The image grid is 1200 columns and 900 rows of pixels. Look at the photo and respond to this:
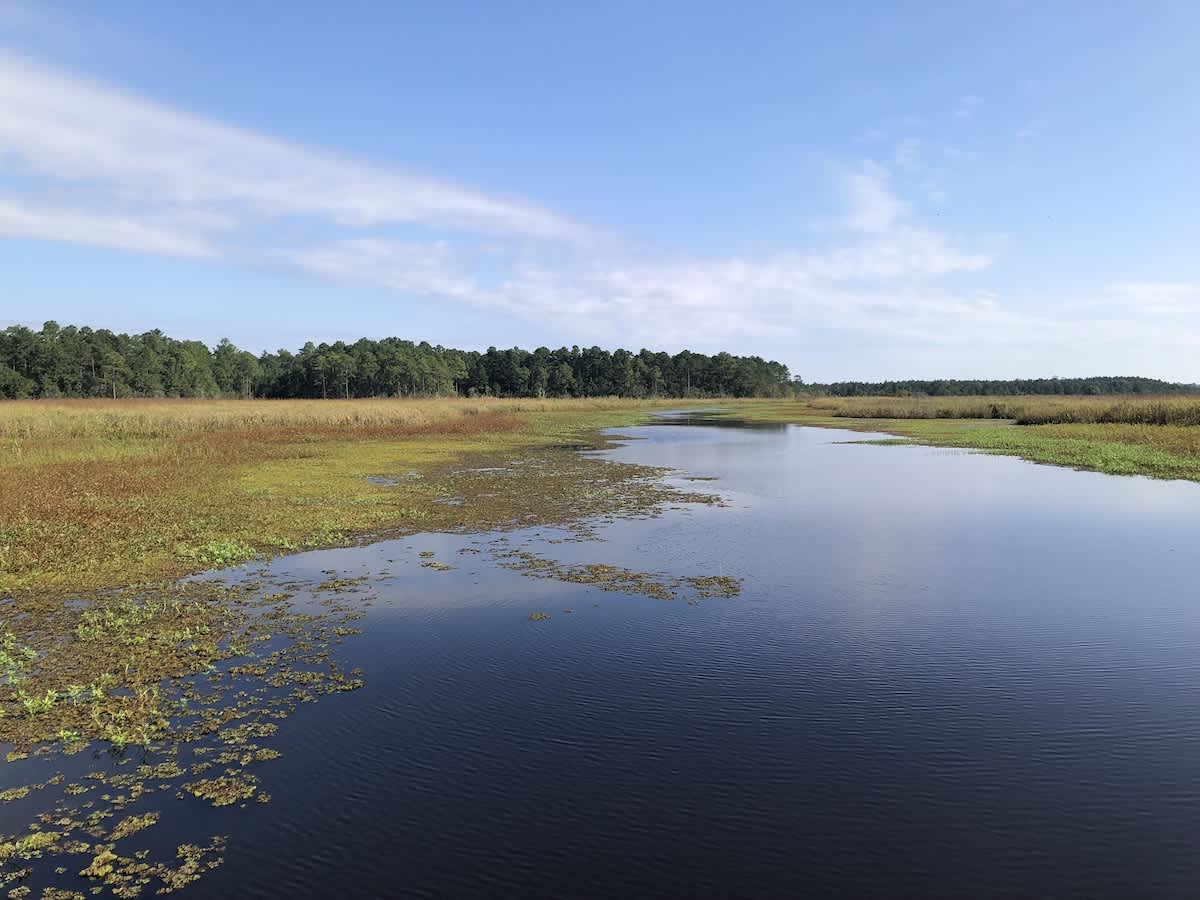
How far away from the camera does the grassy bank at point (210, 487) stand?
15.6 metres

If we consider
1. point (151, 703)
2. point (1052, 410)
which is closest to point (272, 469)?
point (151, 703)

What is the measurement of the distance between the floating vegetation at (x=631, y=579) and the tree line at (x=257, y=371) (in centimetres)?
12039

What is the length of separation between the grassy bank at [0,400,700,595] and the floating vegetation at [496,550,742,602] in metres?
5.06

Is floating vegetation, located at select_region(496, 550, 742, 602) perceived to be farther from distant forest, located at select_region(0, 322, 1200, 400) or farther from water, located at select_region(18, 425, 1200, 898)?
distant forest, located at select_region(0, 322, 1200, 400)

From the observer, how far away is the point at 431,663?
32.6ft

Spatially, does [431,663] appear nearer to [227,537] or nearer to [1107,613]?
[227,537]

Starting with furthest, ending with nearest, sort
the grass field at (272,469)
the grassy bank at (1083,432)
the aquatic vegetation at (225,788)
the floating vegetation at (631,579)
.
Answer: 1. the grassy bank at (1083,432)
2. the grass field at (272,469)
3. the floating vegetation at (631,579)
4. the aquatic vegetation at (225,788)

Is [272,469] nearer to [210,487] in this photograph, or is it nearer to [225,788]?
[210,487]

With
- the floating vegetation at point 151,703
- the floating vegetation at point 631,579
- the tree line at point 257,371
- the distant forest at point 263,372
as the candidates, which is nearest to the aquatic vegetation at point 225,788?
the floating vegetation at point 151,703

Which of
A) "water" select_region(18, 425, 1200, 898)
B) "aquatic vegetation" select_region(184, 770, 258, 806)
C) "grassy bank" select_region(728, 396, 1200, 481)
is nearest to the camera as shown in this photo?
"water" select_region(18, 425, 1200, 898)

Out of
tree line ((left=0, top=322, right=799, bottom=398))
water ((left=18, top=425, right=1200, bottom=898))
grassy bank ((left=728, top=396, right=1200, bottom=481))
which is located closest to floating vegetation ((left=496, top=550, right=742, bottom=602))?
water ((left=18, top=425, right=1200, bottom=898))

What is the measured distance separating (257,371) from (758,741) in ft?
624

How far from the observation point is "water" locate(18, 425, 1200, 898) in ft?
18.9

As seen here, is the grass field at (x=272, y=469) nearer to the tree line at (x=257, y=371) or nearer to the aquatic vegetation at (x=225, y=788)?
the aquatic vegetation at (x=225, y=788)
